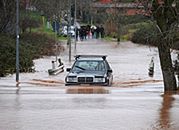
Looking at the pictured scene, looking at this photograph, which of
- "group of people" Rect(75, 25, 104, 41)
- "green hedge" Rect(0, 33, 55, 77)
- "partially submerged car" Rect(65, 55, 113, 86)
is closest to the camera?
"partially submerged car" Rect(65, 55, 113, 86)

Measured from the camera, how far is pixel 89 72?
26.4 m

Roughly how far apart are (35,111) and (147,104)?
11.5 ft

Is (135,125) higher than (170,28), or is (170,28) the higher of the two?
(170,28)

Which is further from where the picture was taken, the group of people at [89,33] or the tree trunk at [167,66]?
the group of people at [89,33]

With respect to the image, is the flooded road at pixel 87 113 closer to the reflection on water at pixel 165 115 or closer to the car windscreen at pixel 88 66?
the reflection on water at pixel 165 115

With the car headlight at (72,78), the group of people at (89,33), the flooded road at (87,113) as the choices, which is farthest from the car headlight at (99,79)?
the group of people at (89,33)

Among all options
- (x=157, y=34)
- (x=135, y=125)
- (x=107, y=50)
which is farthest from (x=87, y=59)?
(x=107, y=50)

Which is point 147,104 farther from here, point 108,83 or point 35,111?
point 108,83

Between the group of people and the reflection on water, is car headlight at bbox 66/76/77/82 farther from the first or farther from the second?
the group of people

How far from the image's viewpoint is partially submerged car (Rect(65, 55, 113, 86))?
84.8 feet

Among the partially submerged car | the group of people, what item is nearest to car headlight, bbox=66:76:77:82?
the partially submerged car

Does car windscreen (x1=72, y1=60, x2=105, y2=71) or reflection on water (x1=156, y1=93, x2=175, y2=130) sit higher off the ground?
car windscreen (x1=72, y1=60, x2=105, y2=71)

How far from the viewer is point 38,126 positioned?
11828 millimetres

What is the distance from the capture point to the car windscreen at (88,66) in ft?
88.1
